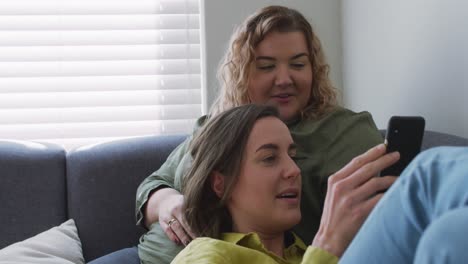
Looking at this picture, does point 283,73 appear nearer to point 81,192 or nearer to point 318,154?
point 318,154

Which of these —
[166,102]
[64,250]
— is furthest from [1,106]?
[64,250]

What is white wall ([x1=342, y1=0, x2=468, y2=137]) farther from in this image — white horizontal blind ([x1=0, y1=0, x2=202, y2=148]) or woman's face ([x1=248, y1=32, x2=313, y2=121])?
white horizontal blind ([x1=0, y1=0, x2=202, y2=148])

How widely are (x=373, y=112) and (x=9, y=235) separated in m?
1.23

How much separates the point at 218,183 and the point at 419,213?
0.89 meters

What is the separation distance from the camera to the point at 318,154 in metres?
1.87

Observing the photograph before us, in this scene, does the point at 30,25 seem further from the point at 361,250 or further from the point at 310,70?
the point at 361,250

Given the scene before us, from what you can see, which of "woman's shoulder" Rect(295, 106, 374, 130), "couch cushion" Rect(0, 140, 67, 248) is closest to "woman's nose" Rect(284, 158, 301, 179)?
"woman's shoulder" Rect(295, 106, 374, 130)

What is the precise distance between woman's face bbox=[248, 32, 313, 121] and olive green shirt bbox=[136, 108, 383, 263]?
68 millimetres

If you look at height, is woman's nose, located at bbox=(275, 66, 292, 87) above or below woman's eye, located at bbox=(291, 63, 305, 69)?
below

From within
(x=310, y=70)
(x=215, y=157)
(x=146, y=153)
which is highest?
(x=310, y=70)

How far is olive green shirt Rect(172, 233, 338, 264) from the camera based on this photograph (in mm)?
1476

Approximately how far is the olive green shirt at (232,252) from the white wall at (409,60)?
59cm

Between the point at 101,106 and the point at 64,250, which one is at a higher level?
the point at 101,106

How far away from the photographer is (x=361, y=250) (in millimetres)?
917
